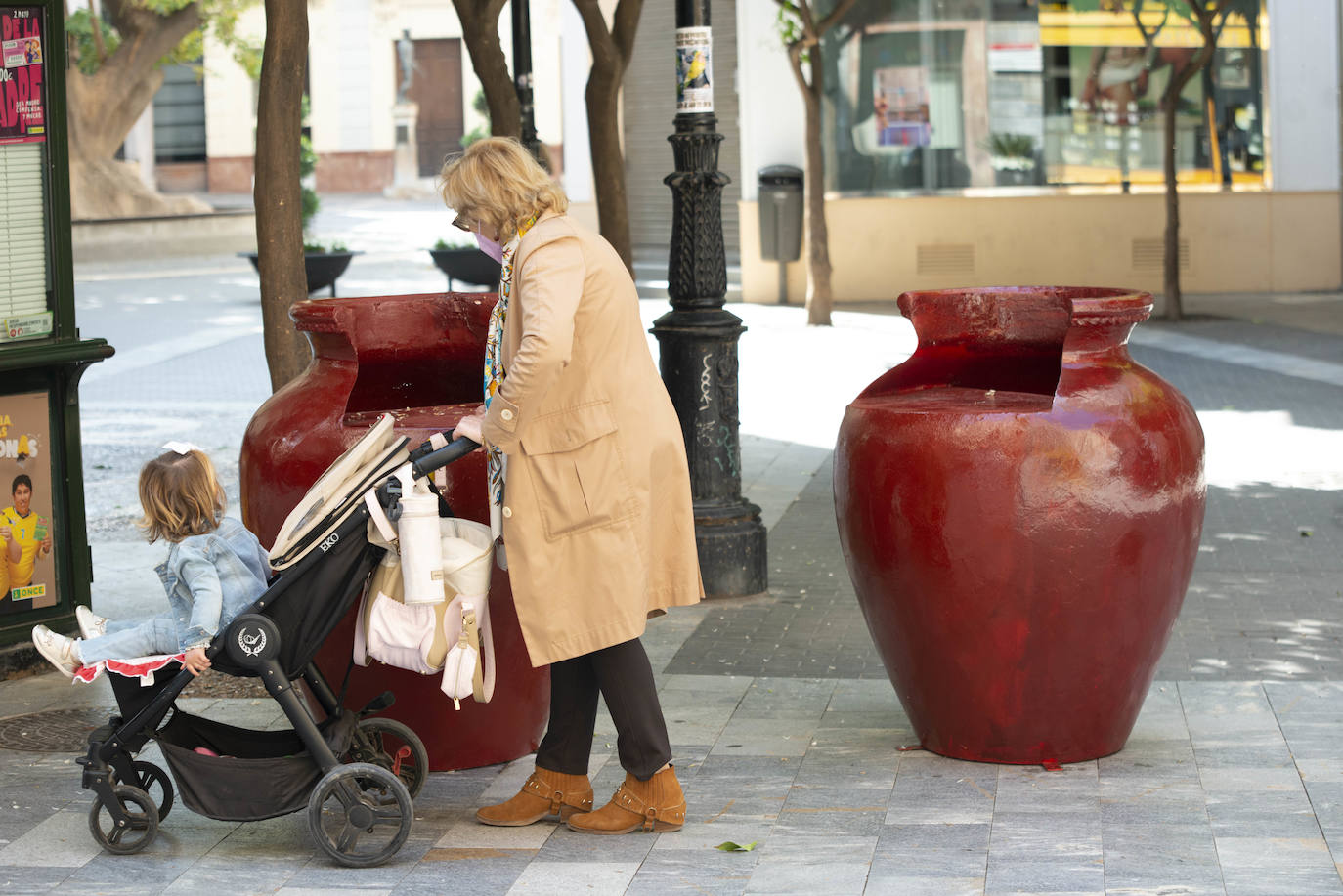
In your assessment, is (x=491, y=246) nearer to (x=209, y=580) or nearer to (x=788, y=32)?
(x=209, y=580)

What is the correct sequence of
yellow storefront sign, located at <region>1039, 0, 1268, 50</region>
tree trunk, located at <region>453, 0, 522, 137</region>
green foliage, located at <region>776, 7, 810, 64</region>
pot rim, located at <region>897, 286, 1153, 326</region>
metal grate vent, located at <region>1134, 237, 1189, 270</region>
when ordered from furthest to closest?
yellow storefront sign, located at <region>1039, 0, 1268, 50</region>
metal grate vent, located at <region>1134, 237, 1189, 270</region>
green foliage, located at <region>776, 7, 810, 64</region>
tree trunk, located at <region>453, 0, 522, 137</region>
pot rim, located at <region>897, 286, 1153, 326</region>

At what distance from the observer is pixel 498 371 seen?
4.45m

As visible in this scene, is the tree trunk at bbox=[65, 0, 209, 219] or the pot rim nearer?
the pot rim

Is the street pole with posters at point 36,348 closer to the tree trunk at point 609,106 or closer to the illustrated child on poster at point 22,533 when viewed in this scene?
the illustrated child on poster at point 22,533

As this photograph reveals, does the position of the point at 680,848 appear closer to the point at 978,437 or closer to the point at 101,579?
the point at 978,437

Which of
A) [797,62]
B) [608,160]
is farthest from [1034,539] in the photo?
[797,62]

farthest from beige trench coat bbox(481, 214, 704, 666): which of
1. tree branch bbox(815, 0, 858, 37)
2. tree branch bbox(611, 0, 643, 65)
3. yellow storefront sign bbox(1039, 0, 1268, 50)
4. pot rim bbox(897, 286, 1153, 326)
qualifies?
yellow storefront sign bbox(1039, 0, 1268, 50)

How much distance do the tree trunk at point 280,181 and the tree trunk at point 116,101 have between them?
22499 mm

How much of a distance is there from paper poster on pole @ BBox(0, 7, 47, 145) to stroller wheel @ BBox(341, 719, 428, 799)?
9.69 ft

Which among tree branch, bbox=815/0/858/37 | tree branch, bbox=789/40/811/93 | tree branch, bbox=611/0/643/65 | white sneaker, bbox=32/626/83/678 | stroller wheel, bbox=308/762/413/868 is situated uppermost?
tree branch, bbox=815/0/858/37

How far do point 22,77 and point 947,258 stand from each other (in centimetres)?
A: 1495

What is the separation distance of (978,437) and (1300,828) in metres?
1.35

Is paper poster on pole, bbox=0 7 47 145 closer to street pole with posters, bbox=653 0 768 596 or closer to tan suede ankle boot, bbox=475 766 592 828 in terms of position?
street pole with posters, bbox=653 0 768 596

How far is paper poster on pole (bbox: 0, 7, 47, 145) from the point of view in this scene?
20.4 feet
